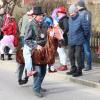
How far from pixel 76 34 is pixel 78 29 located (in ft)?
0.45

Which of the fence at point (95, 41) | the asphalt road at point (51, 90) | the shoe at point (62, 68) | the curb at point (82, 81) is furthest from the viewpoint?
the fence at point (95, 41)

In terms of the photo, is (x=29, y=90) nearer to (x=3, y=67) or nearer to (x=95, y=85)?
(x=95, y=85)

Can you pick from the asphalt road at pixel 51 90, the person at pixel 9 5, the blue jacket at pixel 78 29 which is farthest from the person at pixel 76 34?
the person at pixel 9 5

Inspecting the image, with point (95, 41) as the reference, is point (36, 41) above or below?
above

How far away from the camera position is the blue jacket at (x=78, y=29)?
1256 cm

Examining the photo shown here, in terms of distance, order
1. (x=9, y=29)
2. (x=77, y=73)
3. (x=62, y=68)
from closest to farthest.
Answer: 1. (x=77, y=73)
2. (x=62, y=68)
3. (x=9, y=29)

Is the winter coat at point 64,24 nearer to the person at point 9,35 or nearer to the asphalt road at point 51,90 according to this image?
the asphalt road at point 51,90

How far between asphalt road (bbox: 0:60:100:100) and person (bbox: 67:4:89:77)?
1.92 feet

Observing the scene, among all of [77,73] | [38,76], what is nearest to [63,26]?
[77,73]

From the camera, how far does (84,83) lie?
39.2 feet

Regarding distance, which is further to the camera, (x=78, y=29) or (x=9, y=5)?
(x=9, y=5)

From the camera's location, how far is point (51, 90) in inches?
448

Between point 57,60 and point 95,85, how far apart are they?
4.47 metres

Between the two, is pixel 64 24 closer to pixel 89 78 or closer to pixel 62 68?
pixel 62 68
